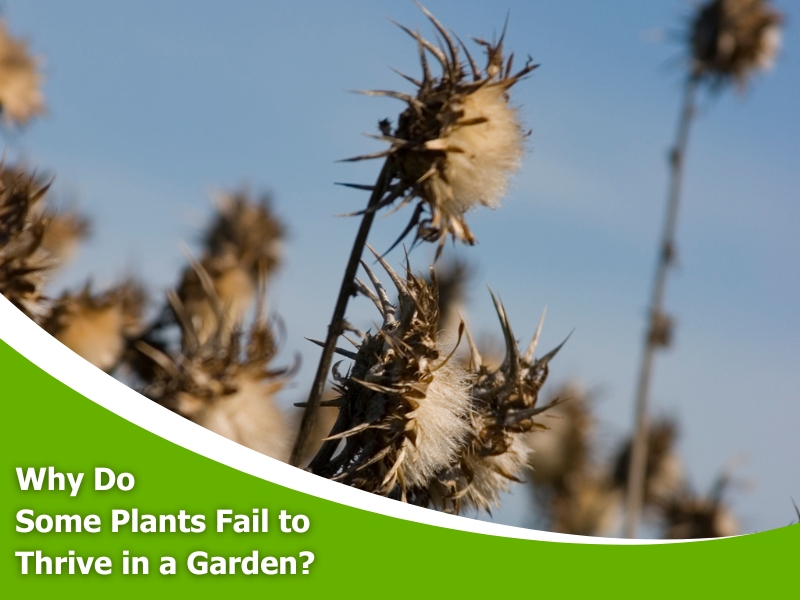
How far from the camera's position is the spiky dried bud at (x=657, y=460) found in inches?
610

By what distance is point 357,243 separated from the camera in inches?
158

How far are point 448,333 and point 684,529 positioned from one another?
30.6ft

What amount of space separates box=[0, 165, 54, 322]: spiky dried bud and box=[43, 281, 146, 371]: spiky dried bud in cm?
75

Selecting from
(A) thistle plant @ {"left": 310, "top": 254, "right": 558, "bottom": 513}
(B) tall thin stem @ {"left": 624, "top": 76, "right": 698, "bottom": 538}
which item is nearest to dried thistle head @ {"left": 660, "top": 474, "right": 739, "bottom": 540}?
(B) tall thin stem @ {"left": 624, "top": 76, "right": 698, "bottom": 538}

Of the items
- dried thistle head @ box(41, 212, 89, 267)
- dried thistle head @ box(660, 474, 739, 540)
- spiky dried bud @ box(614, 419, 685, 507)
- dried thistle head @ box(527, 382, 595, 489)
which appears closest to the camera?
dried thistle head @ box(41, 212, 89, 267)

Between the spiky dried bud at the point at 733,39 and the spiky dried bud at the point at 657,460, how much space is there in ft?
18.0

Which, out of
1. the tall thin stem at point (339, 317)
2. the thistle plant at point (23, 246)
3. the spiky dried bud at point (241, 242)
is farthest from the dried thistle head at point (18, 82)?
the tall thin stem at point (339, 317)

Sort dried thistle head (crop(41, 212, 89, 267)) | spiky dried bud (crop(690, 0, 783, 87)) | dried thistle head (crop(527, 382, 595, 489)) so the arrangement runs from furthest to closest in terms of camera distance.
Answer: dried thistle head (crop(527, 382, 595, 489)), spiky dried bud (crop(690, 0, 783, 87)), dried thistle head (crop(41, 212, 89, 267))

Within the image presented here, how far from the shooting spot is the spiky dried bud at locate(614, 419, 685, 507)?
15500 millimetres

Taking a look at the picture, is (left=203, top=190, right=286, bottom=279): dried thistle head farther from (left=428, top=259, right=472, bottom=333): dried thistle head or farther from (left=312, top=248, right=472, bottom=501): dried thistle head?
(left=312, top=248, right=472, bottom=501): dried thistle head

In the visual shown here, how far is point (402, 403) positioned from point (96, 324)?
3143mm

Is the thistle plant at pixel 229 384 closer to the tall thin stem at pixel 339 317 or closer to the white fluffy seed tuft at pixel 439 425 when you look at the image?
the tall thin stem at pixel 339 317

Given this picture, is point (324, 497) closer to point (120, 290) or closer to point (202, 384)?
point (202, 384)

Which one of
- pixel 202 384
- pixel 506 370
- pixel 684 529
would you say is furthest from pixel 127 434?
pixel 684 529
